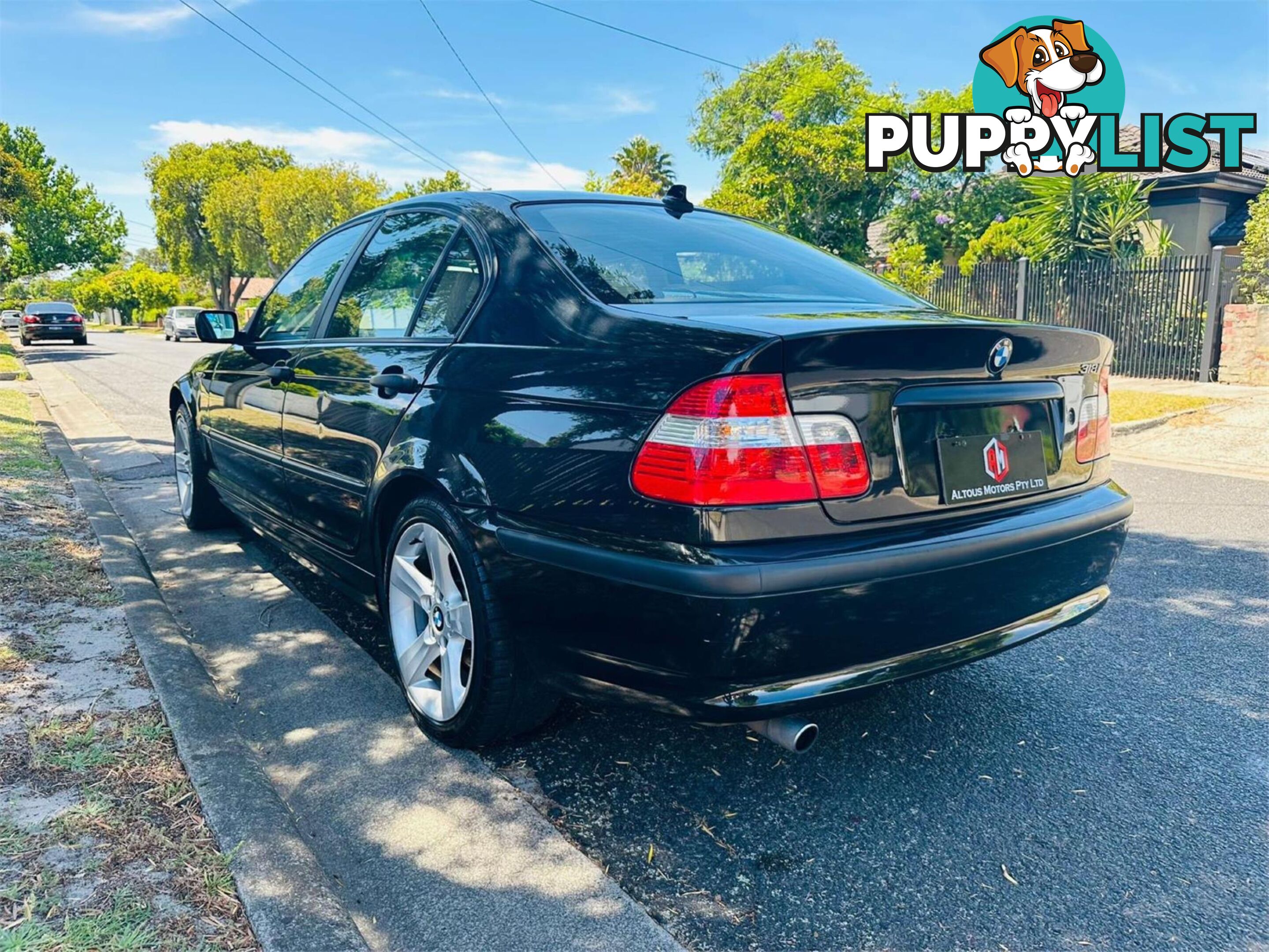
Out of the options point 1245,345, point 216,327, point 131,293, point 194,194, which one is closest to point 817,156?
point 1245,345

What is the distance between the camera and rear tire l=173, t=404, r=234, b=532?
499 centimetres

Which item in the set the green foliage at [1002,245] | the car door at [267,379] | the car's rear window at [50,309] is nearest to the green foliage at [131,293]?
the car's rear window at [50,309]

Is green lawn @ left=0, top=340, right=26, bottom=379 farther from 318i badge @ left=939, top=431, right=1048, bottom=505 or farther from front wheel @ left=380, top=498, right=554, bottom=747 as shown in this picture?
318i badge @ left=939, top=431, right=1048, bottom=505

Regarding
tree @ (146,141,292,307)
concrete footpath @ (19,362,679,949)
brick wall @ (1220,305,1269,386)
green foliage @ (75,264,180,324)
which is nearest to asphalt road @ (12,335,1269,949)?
concrete footpath @ (19,362,679,949)

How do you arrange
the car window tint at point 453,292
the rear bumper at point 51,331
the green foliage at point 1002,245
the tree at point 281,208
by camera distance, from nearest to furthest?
the car window tint at point 453,292, the green foliage at point 1002,245, the rear bumper at point 51,331, the tree at point 281,208

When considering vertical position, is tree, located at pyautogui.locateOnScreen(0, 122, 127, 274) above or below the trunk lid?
above

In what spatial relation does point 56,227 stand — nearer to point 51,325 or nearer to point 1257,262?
point 51,325

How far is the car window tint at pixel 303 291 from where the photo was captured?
3.79 meters

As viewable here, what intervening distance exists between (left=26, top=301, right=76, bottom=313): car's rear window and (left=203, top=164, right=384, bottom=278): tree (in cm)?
1396

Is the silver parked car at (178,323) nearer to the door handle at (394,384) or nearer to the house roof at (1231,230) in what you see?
the house roof at (1231,230)

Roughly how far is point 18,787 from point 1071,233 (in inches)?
689

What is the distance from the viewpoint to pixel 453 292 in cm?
292

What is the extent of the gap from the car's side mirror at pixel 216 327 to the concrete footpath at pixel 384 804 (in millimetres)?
1157

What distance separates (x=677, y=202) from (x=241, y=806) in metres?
2.43
